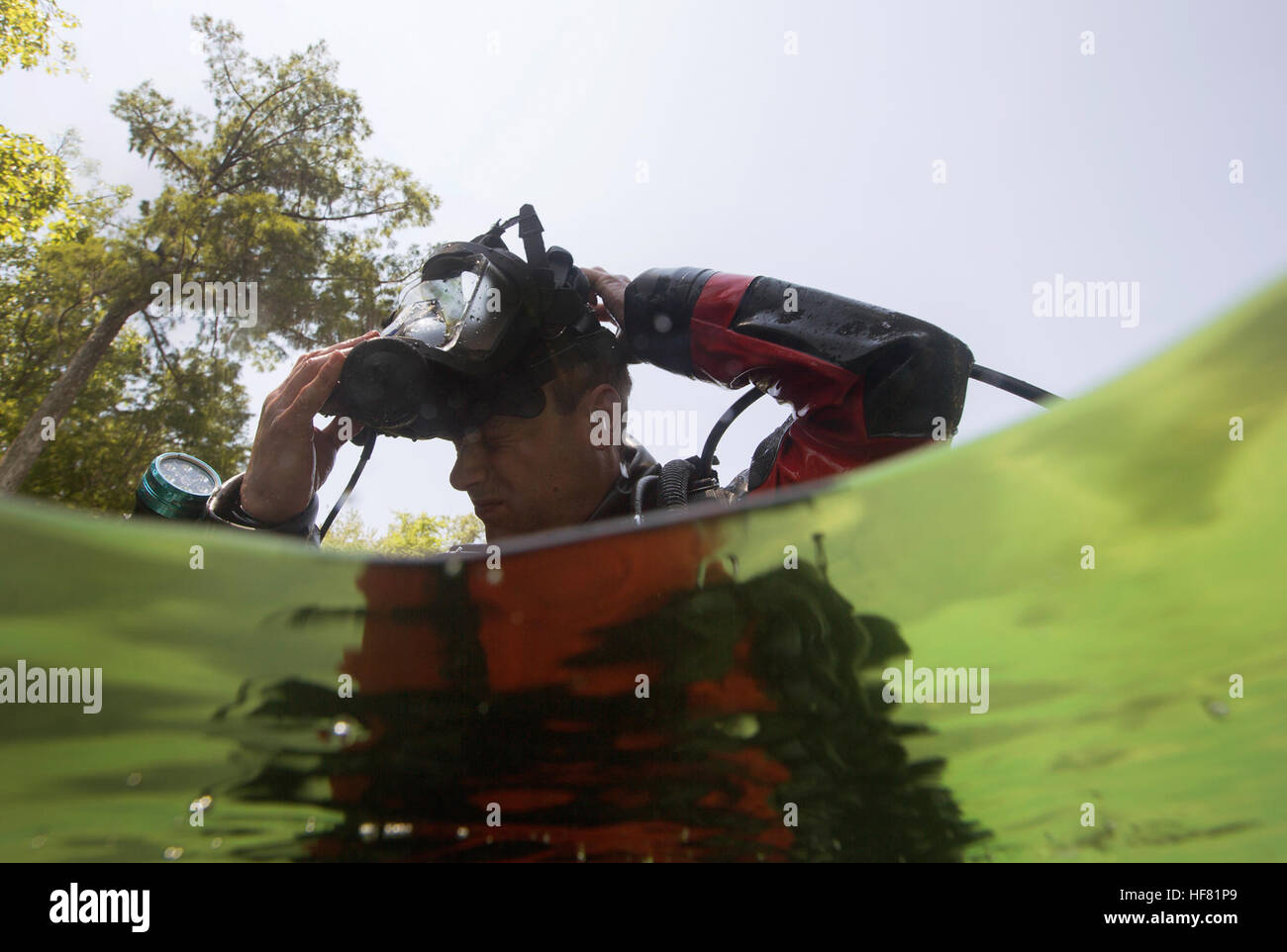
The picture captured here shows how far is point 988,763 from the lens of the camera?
4.03 ft

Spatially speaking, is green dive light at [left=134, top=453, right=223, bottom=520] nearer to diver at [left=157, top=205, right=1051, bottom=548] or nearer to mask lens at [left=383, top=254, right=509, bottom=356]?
diver at [left=157, top=205, right=1051, bottom=548]

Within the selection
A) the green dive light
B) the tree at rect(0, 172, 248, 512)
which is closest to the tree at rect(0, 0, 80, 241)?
the tree at rect(0, 172, 248, 512)

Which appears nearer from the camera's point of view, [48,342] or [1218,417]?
[1218,417]

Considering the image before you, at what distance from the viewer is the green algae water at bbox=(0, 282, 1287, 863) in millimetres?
1065

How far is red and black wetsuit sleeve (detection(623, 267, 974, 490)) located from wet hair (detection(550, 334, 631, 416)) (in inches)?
16.0

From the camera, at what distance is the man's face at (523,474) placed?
87.0 inches

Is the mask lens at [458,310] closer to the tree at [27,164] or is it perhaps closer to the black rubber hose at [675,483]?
the black rubber hose at [675,483]

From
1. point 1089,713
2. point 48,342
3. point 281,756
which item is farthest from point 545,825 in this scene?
point 48,342

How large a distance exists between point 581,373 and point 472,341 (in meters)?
0.42

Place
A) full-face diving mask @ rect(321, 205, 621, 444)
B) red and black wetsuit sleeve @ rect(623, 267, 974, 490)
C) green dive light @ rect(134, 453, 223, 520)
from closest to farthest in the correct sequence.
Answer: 1. red and black wetsuit sleeve @ rect(623, 267, 974, 490)
2. full-face diving mask @ rect(321, 205, 621, 444)
3. green dive light @ rect(134, 453, 223, 520)

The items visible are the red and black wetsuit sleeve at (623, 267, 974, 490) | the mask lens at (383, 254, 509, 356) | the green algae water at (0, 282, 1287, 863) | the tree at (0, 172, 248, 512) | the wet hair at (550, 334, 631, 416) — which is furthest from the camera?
the tree at (0, 172, 248, 512)
